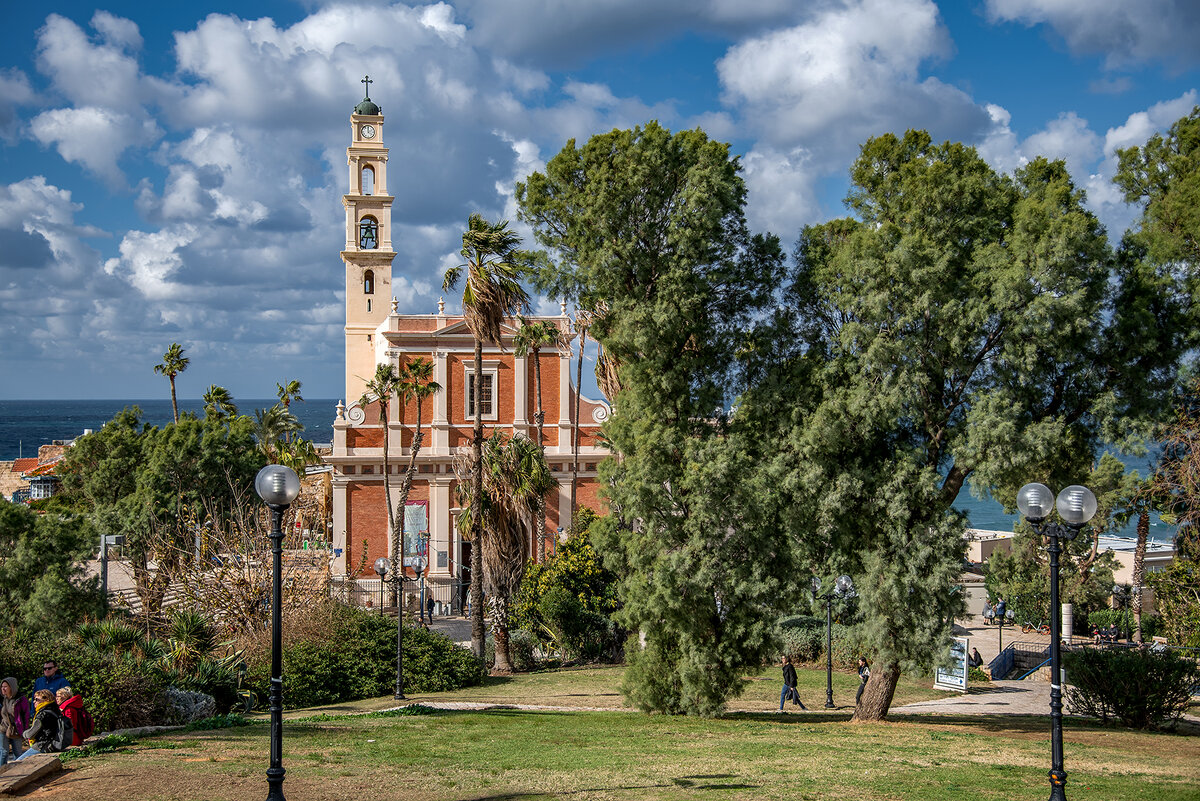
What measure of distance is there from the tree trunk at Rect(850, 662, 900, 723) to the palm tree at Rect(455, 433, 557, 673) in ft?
40.0

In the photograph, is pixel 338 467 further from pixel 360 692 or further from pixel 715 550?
pixel 715 550

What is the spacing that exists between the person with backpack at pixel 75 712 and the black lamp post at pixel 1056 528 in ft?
35.1

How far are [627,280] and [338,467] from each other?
26.7 m

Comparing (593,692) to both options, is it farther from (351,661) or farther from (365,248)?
(365,248)

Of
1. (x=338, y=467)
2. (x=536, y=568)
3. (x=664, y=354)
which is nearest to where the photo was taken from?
(x=664, y=354)

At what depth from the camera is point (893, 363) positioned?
1508 centimetres

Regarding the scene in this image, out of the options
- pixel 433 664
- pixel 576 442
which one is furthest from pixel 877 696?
pixel 576 442

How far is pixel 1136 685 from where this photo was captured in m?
17.2

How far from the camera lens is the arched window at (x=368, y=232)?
46.5 m

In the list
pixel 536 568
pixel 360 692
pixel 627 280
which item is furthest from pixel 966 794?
pixel 536 568

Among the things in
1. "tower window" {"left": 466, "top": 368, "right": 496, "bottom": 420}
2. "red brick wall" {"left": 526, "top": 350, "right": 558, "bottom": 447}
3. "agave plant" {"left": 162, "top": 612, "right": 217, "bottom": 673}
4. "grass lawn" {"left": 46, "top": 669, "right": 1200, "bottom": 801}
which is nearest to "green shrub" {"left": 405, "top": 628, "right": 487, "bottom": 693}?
"agave plant" {"left": 162, "top": 612, "right": 217, "bottom": 673}

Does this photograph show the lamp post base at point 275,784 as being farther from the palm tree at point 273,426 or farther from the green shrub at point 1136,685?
the palm tree at point 273,426

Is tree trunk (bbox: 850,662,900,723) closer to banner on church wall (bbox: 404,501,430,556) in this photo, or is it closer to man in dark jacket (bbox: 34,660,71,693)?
man in dark jacket (bbox: 34,660,71,693)

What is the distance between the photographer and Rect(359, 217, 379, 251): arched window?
153 feet
